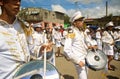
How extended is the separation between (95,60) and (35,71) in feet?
11.0

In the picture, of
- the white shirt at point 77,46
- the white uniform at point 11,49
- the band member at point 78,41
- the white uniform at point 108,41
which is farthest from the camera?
the white uniform at point 108,41

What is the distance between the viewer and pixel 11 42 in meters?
2.69

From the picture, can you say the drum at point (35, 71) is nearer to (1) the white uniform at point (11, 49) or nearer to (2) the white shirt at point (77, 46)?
(1) the white uniform at point (11, 49)

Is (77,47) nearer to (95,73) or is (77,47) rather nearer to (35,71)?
(35,71)

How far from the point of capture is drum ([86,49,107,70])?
5.88m

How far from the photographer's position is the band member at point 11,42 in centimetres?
262

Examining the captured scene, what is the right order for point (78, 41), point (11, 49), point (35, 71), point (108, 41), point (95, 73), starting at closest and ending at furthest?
point (11, 49), point (35, 71), point (78, 41), point (95, 73), point (108, 41)

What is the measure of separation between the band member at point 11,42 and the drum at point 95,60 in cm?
313

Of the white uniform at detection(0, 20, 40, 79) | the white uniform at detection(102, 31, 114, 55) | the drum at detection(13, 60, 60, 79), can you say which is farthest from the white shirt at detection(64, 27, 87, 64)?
the white uniform at detection(102, 31, 114, 55)

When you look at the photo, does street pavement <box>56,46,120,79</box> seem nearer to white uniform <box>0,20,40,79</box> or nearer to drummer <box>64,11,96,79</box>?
drummer <box>64,11,96,79</box>

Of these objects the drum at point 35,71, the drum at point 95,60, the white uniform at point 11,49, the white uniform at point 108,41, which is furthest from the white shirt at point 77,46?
the white uniform at point 108,41

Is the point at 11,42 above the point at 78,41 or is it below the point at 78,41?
above

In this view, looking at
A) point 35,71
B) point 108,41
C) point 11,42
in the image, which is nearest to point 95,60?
point 35,71

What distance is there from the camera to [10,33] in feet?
8.96
